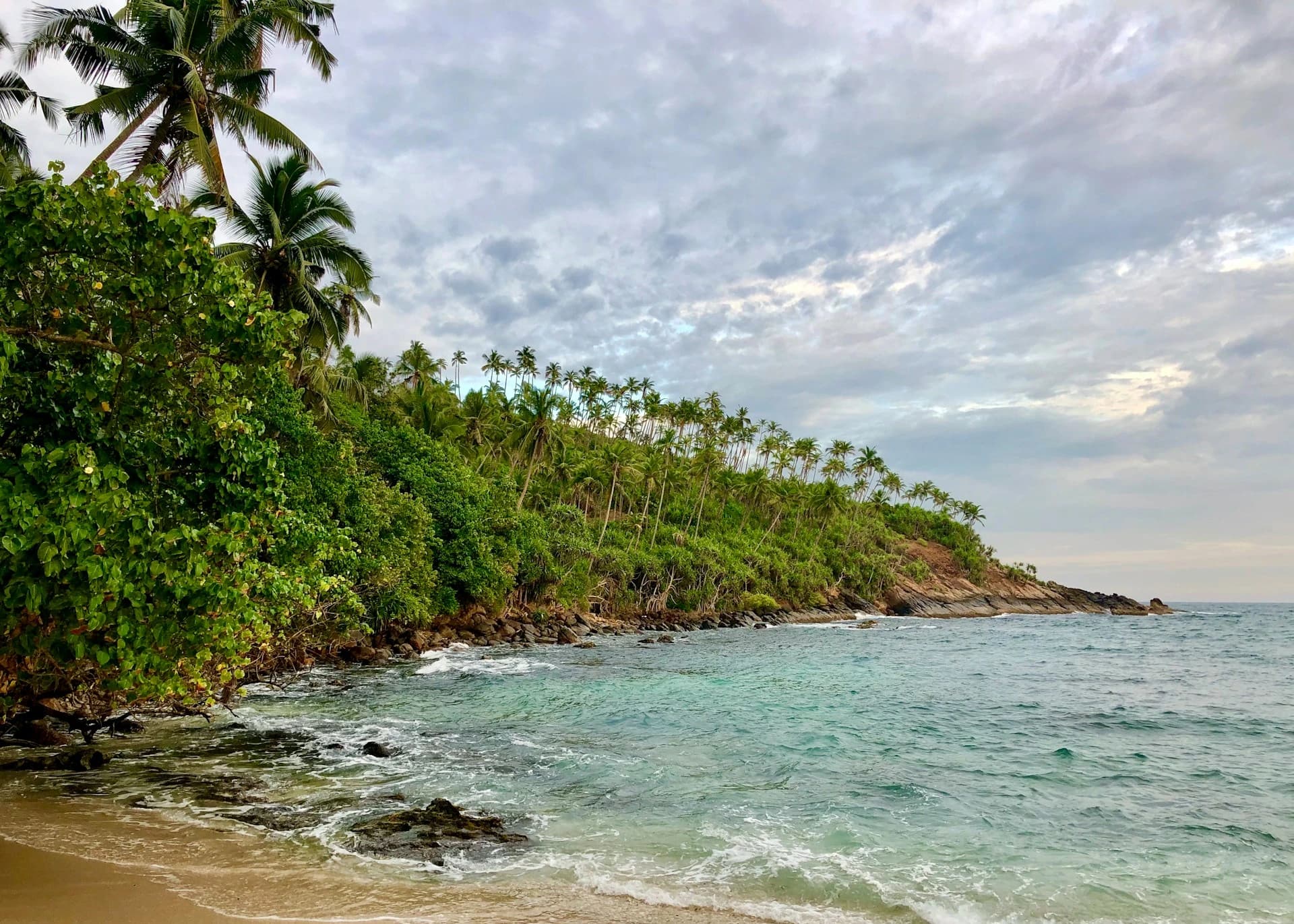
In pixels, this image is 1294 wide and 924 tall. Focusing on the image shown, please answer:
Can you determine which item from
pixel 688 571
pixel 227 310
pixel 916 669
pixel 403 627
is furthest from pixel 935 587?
pixel 227 310

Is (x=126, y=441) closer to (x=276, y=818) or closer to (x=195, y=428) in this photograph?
(x=195, y=428)

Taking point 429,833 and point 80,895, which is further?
point 429,833

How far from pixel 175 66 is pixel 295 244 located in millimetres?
7099

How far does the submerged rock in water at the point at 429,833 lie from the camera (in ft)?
26.9

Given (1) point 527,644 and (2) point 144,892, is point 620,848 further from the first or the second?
(1) point 527,644

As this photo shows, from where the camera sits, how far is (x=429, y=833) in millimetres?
8719

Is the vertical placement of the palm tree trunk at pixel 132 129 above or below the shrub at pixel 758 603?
above

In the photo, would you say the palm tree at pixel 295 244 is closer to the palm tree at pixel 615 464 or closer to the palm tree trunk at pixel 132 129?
the palm tree trunk at pixel 132 129

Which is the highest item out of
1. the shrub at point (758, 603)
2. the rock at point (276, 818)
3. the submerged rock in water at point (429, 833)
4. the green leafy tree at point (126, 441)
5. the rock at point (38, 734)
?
the green leafy tree at point (126, 441)

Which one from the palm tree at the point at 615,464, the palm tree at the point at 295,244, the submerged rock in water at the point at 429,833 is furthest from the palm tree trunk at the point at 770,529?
the submerged rock in water at the point at 429,833

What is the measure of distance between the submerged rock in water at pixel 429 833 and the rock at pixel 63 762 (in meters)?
A: 5.03

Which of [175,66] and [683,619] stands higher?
[175,66]

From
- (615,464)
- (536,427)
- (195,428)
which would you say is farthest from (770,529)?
(195,428)

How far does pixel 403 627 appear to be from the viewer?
106 feet
